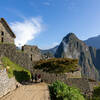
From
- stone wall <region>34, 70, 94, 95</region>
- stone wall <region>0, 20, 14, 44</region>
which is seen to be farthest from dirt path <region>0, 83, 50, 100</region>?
stone wall <region>0, 20, 14, 44</region>

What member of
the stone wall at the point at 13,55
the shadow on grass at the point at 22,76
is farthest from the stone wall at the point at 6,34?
the shadow on grass at the point at 22,76

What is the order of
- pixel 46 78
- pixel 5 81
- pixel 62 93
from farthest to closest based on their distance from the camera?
pixel 46 78
pixel 62 93
pixel 5 81

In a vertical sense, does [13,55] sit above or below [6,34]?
below

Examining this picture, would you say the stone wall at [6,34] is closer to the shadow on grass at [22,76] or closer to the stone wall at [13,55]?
the stone wall at [13,55]

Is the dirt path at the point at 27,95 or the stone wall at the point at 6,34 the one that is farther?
the stone wall at the point at 6,34

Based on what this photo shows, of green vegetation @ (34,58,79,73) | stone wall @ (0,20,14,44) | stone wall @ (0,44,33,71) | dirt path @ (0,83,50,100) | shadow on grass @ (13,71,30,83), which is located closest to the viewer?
dirt path @ (0,83,50,100)

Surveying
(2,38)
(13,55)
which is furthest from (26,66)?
(2,38)

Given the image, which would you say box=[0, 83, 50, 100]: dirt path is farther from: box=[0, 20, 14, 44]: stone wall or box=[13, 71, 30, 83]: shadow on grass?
box=[0, 20, 14, 44]: stone wall

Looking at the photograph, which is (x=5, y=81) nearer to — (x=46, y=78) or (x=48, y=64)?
(x=46, y=78)

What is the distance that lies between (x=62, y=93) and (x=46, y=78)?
28.5 ft

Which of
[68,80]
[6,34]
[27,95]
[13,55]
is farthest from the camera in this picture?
[6,34]

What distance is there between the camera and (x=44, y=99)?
1240 centimetres

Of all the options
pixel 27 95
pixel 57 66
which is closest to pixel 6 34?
pixel 57 66

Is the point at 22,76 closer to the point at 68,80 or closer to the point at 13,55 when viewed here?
the point at 13,55
